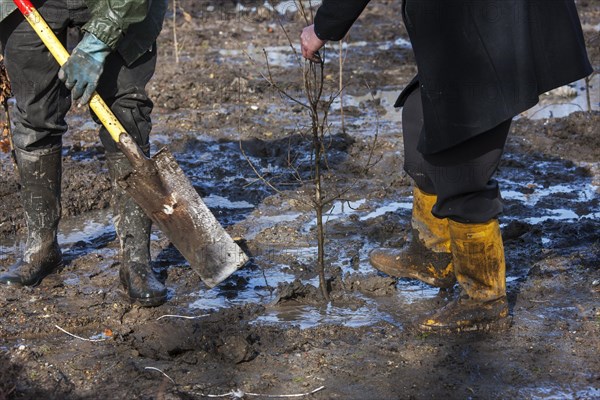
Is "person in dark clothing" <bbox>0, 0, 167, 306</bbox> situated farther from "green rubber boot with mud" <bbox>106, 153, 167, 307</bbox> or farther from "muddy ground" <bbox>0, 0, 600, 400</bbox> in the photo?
"muddy ground" <bbox>0, 0, 600, 400</bbox>

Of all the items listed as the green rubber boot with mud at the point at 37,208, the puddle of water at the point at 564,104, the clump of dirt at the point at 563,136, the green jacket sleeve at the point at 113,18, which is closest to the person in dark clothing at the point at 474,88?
the green jacket sleeve at the point at 113,18

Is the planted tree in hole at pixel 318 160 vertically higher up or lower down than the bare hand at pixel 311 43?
lower down

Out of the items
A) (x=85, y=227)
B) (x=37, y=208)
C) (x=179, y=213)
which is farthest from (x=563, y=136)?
(x=37, y=208)

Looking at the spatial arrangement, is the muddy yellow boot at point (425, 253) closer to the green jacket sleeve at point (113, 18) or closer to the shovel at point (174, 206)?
the shovel at point (174, 206)

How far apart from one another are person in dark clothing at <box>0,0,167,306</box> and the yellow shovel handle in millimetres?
74

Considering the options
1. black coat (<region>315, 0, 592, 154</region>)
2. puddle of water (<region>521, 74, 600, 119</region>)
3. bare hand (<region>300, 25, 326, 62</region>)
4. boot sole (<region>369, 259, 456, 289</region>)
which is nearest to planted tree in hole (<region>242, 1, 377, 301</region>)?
bare hand (<region>300, 25, 326, 62</region>)

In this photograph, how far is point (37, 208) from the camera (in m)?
4.56

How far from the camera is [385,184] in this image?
6359 mm

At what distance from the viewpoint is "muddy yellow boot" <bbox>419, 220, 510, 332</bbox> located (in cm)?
379

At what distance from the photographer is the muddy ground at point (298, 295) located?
3541 millimetres

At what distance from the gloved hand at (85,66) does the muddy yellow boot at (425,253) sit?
1.56 m

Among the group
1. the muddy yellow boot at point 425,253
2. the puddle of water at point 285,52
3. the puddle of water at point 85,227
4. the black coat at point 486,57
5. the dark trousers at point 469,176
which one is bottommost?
the puddle of water at point 285,52

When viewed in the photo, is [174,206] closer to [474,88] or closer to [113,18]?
[113,18]

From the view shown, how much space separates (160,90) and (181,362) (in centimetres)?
559
